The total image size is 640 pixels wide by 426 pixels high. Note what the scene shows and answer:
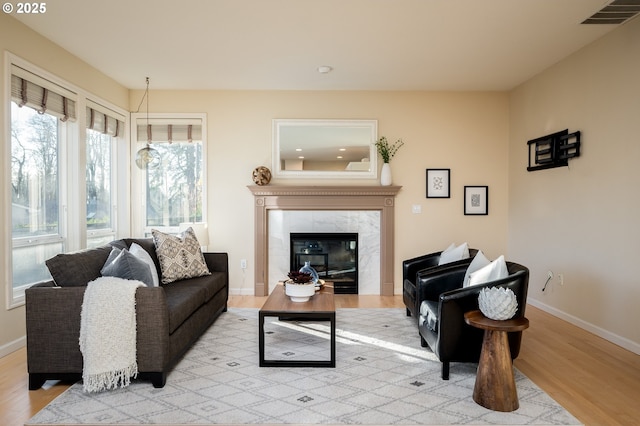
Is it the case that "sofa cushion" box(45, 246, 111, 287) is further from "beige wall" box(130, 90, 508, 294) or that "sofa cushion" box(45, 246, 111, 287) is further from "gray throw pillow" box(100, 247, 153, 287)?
"beige wall" box(130, 90, 508, 294)

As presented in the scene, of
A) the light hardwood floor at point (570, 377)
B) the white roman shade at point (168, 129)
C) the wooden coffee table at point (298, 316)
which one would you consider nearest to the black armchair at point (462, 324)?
the light hardwood floor at point (570, 377)

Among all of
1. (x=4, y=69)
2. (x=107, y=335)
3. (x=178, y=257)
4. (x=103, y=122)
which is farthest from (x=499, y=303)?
(x=103, y=122)

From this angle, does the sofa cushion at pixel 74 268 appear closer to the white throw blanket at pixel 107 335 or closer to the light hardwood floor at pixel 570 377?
the white throw blanket at pixel 107 335

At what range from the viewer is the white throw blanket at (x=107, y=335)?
99.8 inches

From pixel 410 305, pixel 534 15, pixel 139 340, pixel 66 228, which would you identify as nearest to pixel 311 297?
pixel 410 305

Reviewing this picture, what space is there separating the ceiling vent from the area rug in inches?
112

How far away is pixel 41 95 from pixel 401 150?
13.4 feet

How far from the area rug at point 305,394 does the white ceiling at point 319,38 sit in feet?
8.95

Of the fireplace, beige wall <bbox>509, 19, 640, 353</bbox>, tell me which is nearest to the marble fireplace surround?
the fireplace

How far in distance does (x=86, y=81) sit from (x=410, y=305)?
419 cm

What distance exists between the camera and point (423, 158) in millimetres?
5594

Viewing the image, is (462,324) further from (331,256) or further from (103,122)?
(103,122)

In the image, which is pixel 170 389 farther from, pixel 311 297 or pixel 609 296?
pixel 609 296

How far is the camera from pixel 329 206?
5.50m
